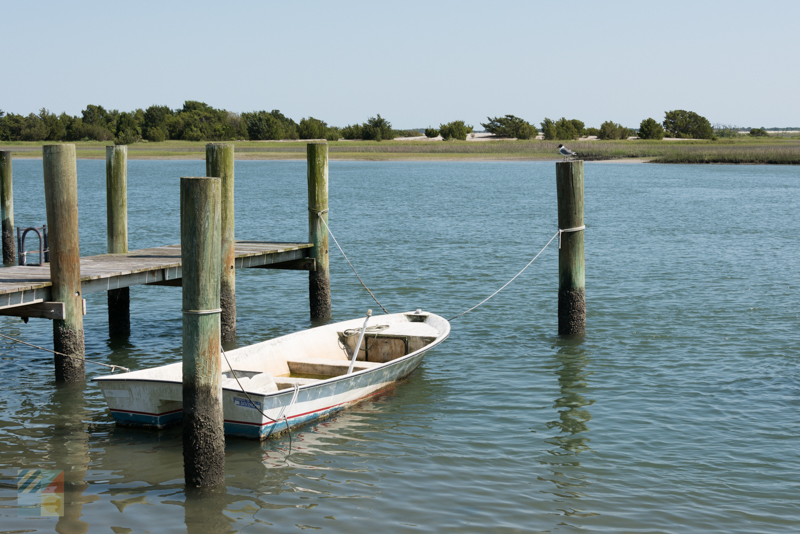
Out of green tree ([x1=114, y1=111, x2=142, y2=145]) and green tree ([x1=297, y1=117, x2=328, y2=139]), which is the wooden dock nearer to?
green tree ([x1=114, y1=111, x2=142, y2=145])

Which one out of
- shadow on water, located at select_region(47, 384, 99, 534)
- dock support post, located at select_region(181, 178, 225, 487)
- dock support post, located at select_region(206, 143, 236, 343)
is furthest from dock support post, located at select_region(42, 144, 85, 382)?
dock support post, located at select_region(181, 178, 225, 487)

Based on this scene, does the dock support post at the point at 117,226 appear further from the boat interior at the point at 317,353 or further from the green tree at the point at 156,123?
the green tree at the point at 156,123

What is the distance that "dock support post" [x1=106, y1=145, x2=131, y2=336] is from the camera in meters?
14.1

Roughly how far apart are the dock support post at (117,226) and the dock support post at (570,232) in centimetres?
734

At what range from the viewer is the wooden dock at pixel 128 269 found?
10453mm

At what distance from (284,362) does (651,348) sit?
6433 millimetres

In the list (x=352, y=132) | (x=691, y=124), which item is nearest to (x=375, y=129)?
(x=352, y=132)

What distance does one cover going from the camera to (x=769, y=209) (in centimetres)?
3878

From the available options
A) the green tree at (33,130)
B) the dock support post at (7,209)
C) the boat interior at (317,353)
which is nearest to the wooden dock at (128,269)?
the boat interior at (317,353)

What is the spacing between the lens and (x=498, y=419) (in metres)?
10.4

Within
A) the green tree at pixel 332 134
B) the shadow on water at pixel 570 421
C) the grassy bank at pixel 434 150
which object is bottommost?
the shadow on water at pixel 570 421

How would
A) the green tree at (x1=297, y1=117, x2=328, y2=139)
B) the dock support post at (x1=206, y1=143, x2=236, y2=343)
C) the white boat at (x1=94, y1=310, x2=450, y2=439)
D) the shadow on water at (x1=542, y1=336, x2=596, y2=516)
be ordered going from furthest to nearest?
1. the green tree at (x1=297, y1=117, x2=328, y2=139)
2. the dock support post at (x1=206, y1=143, x2=236, y2=343)
3. the white boat at (x1=94, y1=310, x2=450, y2=439)
4. the shadow on water at (x1=542, y1=336, x2=596, y2=516)

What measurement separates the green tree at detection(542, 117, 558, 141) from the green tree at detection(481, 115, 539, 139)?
5.01 ft

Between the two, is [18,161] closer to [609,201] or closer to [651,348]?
[609,201]
